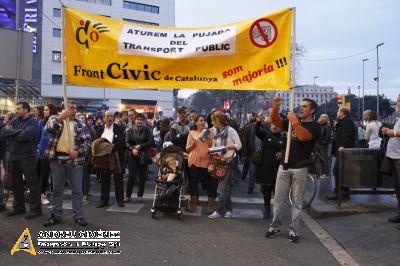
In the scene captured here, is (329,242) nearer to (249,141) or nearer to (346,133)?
(346,133)

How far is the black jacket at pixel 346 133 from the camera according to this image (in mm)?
8953

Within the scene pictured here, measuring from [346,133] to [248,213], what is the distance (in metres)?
2.83

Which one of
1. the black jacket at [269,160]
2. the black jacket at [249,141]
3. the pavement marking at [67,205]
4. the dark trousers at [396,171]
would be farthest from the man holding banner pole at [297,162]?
the black jacket at [249,141]

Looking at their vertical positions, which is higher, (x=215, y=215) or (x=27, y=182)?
(x=27, y=182)

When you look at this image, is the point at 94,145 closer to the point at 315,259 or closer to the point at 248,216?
the point at 248,216

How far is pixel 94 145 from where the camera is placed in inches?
311

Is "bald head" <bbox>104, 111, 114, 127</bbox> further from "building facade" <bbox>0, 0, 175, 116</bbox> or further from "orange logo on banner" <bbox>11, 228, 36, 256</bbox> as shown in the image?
"building facade" <bbox>0, 0, 175, 116</bbox>

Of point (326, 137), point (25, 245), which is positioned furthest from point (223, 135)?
point (326, 137)

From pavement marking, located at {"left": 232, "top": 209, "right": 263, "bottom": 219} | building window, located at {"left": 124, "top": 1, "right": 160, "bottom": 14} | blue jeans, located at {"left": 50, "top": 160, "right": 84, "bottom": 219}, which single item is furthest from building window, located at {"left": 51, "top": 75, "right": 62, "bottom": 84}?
blue jeans, located at {"left": 50, "top": 160, "right": 84, "bottom": 219}

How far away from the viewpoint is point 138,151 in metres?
8.44

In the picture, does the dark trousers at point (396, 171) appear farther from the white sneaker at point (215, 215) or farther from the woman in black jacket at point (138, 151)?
the woman in black jacket at point (138, 151)

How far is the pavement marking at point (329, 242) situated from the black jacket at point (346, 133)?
2086mm

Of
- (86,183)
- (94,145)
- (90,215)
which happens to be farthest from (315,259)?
(86,183)

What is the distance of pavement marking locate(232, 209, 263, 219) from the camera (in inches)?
301
